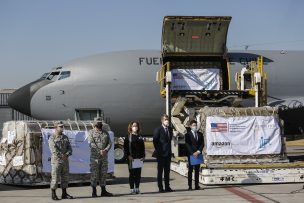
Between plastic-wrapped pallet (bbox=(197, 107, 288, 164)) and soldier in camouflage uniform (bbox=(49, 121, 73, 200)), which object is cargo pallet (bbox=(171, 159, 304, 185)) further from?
soldier in camouflage uniform (bbox=(49, 121, 73, 200))

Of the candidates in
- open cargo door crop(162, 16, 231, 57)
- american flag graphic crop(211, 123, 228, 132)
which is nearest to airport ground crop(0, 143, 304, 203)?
american flag graphic crop(211, 123, 228, 132)

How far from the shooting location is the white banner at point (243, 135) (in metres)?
14.8

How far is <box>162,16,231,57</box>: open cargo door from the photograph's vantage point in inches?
741

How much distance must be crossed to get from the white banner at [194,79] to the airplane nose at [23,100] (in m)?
6.05

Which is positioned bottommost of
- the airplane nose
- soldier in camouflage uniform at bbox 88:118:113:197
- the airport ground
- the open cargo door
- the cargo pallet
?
the airport ground

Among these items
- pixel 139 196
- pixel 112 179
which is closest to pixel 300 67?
pixel 112 179

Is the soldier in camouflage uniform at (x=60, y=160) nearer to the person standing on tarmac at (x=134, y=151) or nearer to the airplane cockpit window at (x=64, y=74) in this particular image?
the person standing on tarmac at (x=134, y=151)

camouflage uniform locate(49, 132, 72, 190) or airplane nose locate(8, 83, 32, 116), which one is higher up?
airplane nose locate(8, 83, 32, 116)

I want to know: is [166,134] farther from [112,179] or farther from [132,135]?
[112,179]

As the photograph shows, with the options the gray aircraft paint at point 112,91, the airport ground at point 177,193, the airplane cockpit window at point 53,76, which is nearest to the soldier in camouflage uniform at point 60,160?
the airport ground at point 177,193

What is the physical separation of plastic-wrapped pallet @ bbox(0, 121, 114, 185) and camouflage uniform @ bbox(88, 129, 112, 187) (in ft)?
7.05

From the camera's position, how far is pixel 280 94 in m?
22.8

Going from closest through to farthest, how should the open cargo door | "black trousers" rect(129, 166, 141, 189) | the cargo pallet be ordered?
"black trousers" rect(129, 166, 141, 189)
the cargo pallet
the open cargo door

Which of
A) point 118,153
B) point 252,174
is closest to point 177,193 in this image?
Answer: point 252,174
